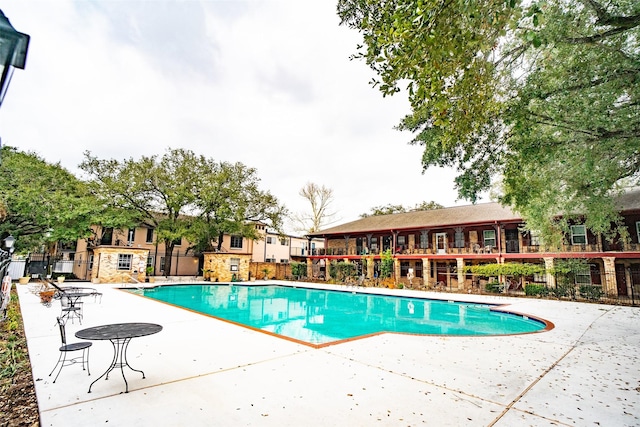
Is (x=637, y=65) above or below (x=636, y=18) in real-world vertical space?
below

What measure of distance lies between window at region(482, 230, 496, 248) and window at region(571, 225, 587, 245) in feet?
13.7

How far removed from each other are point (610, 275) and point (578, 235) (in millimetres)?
3051

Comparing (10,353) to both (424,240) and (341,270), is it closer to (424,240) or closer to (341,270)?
(341,270)

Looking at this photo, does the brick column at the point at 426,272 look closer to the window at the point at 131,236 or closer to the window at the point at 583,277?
the window at the point at 583,277

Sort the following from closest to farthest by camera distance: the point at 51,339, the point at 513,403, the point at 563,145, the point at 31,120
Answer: the point at 513,403 < the point at 51,339 < the point at 563,145 < the point at 31,120

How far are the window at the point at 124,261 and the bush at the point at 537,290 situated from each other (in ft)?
84.8

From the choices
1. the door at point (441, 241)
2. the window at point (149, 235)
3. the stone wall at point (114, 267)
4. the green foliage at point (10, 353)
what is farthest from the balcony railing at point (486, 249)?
the green foliage at point (10, 353)

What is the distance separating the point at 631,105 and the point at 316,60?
24.9 feet

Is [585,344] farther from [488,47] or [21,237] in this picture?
[21,237]

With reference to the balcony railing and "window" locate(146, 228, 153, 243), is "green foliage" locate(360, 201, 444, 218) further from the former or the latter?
"window" locate(146, 228, 153, 243)

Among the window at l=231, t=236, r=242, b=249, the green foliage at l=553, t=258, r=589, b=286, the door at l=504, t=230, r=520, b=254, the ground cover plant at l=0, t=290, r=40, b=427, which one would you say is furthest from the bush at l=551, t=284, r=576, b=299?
the window at l=231, t=236, r=242, b=249

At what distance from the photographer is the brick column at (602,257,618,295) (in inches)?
625

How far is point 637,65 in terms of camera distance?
17.3 ft

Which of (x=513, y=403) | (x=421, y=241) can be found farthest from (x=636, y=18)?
(x=421, y=241)
